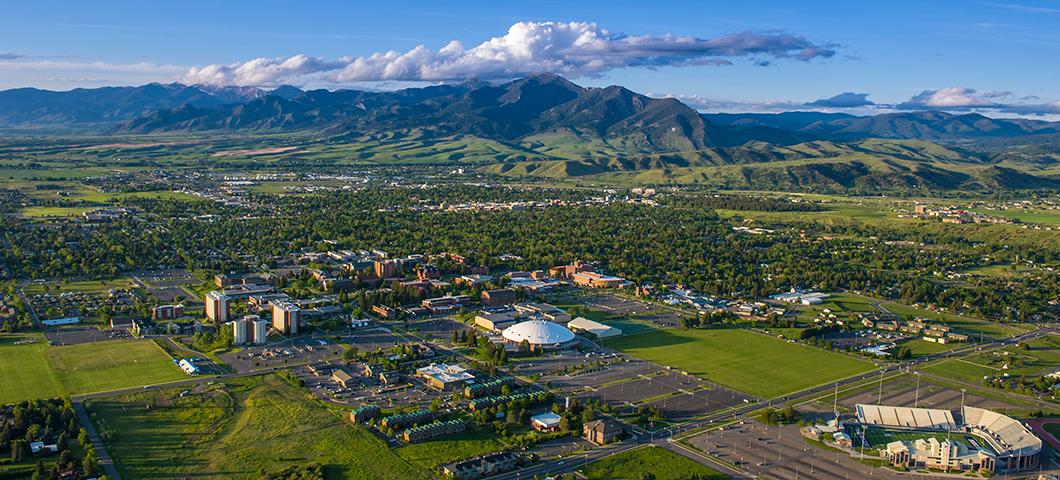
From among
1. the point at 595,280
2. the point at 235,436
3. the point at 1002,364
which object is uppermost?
the point at 595,280

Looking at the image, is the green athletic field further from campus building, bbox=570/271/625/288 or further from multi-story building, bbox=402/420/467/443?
campus building, bbox=570/271/625/288

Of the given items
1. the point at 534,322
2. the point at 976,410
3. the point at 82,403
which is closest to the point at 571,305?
the point at 534,322

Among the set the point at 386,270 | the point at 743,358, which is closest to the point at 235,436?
the point at 743,358

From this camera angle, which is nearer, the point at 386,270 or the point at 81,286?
the point at 81,286

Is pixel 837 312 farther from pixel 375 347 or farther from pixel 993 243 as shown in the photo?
pixel 993 243

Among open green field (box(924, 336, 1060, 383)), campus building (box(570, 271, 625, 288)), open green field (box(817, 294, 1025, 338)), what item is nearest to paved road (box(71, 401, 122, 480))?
campus building (box(570, 271, 625, 288))

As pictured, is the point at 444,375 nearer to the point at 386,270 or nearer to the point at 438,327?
the point at 438,327
